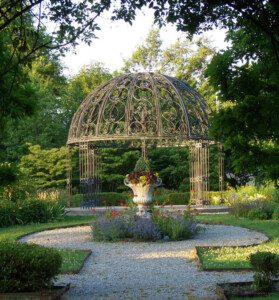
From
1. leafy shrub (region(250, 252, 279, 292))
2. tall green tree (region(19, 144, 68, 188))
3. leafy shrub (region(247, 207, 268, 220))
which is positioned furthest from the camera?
tall green tree (region(19, 144, 68, 188))

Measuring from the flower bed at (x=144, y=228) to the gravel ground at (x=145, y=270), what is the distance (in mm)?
291

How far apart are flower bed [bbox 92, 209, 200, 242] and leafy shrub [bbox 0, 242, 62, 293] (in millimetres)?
5979

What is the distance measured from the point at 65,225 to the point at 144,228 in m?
4.18

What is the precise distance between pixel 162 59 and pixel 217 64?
3116cm

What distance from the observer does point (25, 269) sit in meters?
6.47

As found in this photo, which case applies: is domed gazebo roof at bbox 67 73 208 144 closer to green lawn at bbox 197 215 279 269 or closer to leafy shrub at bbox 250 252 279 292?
green lawn at bbox 197 215 279 269

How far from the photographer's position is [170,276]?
27.7ft

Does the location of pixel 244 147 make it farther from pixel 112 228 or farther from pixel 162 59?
pixel 162 59

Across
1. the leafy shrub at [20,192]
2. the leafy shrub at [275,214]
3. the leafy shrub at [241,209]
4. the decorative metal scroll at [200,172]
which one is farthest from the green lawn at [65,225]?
the leafy shrub at [275,214]

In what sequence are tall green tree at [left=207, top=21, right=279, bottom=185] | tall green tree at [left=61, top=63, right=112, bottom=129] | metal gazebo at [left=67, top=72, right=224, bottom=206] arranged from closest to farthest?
tall green tree at [left=207, top=21, right=279, bottom=185]
metal gazebo at [left=67, top=72, right=224, bottom=206]
tall green tree at [left=61, top=63, right=112, bottom=129]

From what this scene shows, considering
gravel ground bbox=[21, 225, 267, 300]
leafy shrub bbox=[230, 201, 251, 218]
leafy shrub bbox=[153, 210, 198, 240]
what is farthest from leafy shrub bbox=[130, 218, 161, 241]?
leafy shrub bbox=[230, 201, 251, 218]

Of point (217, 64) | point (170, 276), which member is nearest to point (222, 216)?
point (170, 276)

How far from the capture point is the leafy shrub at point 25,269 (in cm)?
642

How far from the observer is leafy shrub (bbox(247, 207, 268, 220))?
1748cm
